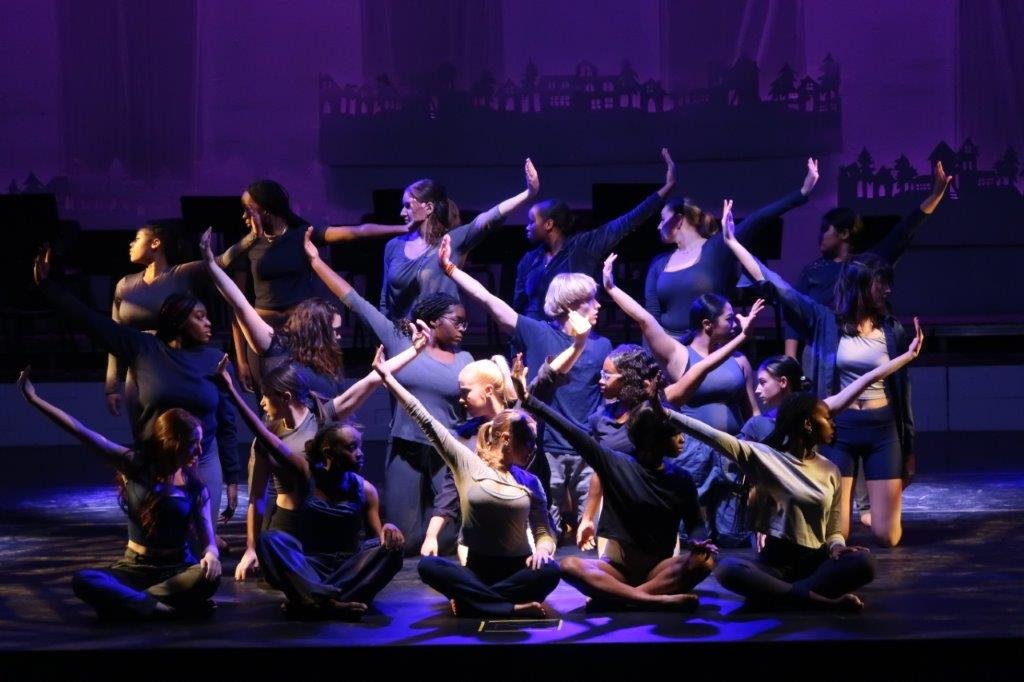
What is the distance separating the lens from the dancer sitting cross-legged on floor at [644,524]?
4.50 metres

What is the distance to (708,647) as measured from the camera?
4113 millimetres

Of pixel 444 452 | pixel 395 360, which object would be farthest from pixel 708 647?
pixel 395 360

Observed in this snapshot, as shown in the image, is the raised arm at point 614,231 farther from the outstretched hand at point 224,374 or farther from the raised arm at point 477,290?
the outstretched hand at point 224,374

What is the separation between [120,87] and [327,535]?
6629 mm

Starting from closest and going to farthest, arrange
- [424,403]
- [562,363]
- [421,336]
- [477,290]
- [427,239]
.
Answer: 1. [421,336]
2. [562,363]
3. [424,403]
4. [477,290]
5. [427,239]

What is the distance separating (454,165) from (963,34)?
3.74 m

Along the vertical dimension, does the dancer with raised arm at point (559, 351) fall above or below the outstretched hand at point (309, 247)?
below

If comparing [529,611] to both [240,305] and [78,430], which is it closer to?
[78,430]

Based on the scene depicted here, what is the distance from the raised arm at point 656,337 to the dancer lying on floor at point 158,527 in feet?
6.00

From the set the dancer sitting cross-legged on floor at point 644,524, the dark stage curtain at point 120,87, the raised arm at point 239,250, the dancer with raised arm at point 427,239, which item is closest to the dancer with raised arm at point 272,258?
the raised arm at point 239,250

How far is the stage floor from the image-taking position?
4195mm

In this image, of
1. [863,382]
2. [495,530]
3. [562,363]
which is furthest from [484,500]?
[863,382]

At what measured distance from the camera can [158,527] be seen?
4.54 meters

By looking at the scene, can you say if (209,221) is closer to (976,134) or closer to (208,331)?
(208,331)
